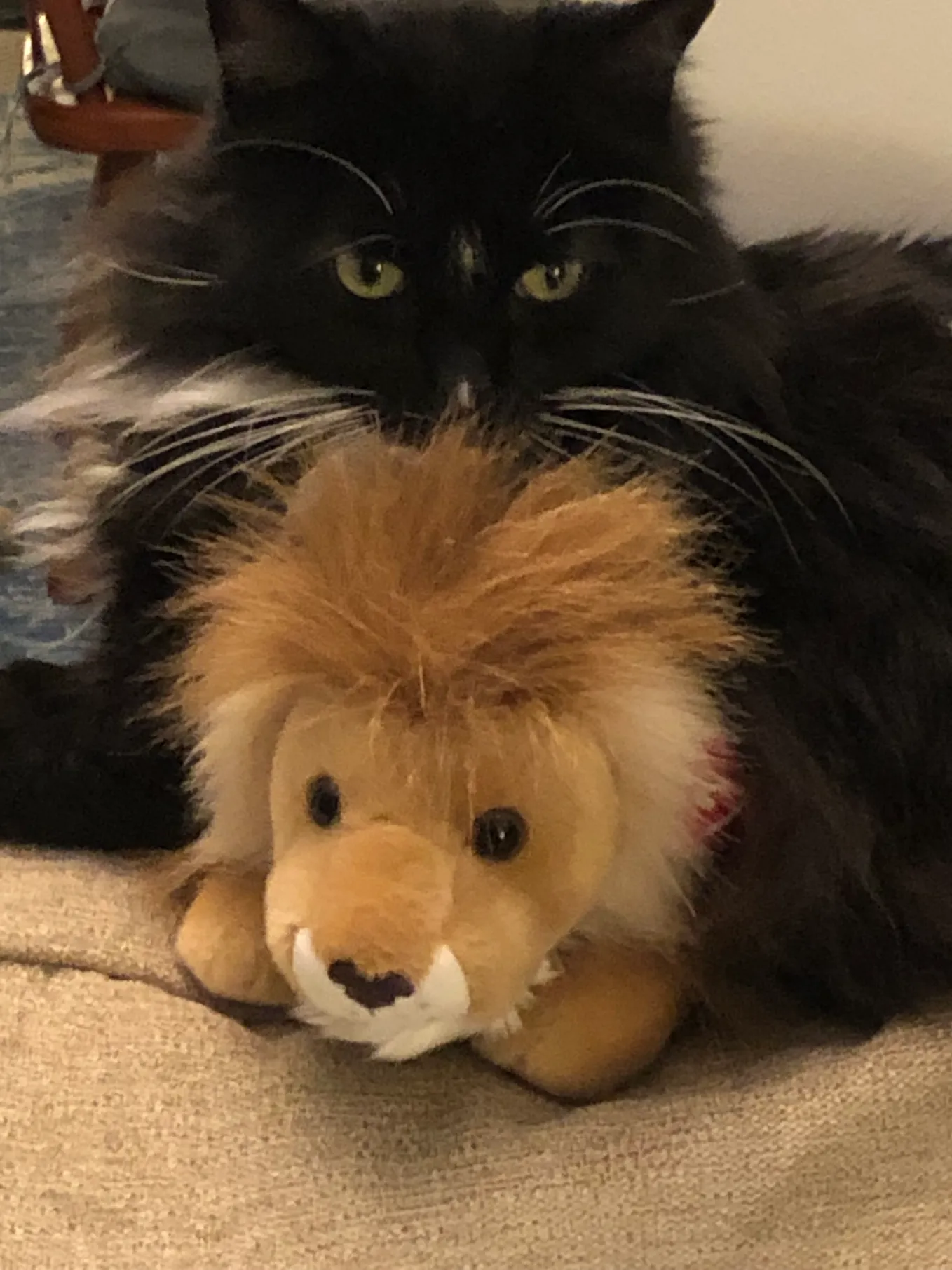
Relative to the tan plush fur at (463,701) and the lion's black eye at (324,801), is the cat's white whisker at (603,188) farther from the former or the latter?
the lion's black eye at (324,801)

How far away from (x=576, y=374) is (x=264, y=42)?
0.21m

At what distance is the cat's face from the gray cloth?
54cm

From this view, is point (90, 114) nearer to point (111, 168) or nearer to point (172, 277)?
point (111, 168)

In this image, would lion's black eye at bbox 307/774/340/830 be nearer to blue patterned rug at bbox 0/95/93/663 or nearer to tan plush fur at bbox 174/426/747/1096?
tan plush fur at bbox 174/426/747/1096

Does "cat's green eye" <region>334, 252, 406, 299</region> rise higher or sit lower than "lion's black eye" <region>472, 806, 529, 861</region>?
higher

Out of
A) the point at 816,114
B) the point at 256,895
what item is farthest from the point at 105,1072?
the point at 816,114

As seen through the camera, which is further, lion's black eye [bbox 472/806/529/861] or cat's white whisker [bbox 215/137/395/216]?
cat's white whisker [bbox 215/137/395/216]

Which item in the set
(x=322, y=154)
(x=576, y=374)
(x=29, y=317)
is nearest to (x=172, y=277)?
(x=322, y=154)

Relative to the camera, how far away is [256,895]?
2.25 feet

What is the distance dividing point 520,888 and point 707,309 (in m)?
0.33

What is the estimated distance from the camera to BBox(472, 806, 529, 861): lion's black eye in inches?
22.1

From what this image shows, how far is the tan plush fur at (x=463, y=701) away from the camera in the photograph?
0.55 meters

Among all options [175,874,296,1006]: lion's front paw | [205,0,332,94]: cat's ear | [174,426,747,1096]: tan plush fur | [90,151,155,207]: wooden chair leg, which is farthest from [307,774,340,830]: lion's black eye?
[90,151,155,207]: wooden chair leg

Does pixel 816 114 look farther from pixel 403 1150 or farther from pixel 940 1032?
pixel 403 1150
